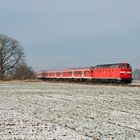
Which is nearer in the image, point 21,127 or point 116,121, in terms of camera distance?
point 21,127

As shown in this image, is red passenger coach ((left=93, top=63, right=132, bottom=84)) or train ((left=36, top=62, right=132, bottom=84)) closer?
red passenger coach ((left=93, top=63, right=132, bottom=84))

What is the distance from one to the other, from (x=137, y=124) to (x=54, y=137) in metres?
3.66

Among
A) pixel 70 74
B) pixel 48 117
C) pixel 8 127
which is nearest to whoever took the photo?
pixel 8 127

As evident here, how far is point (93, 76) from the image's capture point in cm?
6166

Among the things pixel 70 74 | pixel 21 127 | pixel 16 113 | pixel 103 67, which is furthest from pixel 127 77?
pixel 21 127

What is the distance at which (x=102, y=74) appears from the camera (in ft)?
189

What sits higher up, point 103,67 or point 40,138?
point 103,67

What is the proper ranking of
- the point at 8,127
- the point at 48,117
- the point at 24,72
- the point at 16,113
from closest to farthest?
the point at 8,127 → the point at 48,117 → the point at 16,113 → the point at 24,72

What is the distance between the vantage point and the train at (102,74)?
51.4m

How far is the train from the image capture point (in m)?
51.4

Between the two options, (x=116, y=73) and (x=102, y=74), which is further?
(x=102, y=74)

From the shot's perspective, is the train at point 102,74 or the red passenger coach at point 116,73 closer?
the red passenger coach at point 116,73

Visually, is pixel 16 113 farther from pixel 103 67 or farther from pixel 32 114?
pixel 103 67

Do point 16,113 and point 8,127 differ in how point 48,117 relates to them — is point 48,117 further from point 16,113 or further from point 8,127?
point 8,127
